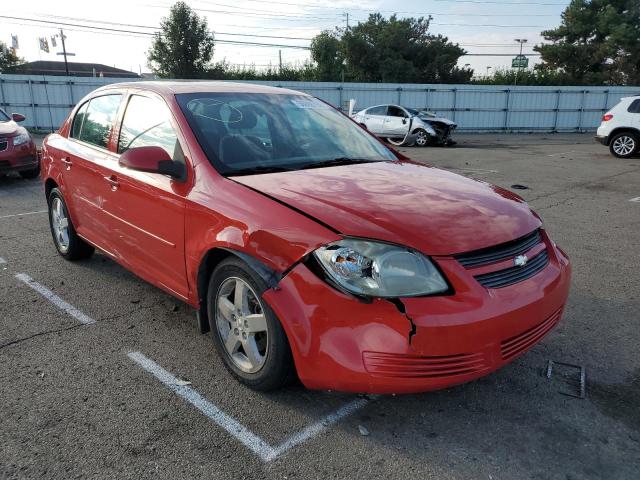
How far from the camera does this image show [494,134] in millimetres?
25797

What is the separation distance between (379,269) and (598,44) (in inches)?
2095

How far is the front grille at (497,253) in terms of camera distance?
2.47m

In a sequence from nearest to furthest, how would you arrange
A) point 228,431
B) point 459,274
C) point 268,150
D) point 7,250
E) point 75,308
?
point 459,274, point 228,431, point 268,150, point 75,308, point 7,250

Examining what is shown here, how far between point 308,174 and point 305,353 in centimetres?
115

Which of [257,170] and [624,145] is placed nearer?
[257,170]

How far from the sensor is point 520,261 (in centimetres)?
263

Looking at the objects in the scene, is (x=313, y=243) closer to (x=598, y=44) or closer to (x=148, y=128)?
(x=148, y=128)

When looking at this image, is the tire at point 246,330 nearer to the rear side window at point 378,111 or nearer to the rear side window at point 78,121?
the rear side window at point 78,121

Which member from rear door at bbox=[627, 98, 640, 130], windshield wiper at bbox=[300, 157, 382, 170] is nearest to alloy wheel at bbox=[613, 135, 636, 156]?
rear door at bbox=[627, 98, 640, 130]

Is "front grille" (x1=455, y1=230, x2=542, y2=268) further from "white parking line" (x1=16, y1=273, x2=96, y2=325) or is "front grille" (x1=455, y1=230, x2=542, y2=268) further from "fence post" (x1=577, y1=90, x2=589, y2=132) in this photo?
"fence post" (x1=577, y1=90, x2=589, y2=132)

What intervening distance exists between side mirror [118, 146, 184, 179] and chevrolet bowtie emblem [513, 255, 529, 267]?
1.92 meters

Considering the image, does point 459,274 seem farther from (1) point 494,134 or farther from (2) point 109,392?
(1) point 494,134

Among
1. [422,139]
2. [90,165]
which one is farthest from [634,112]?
[90,165]

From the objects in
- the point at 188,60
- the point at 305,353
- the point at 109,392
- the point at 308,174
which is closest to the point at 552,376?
the point at 305,353
